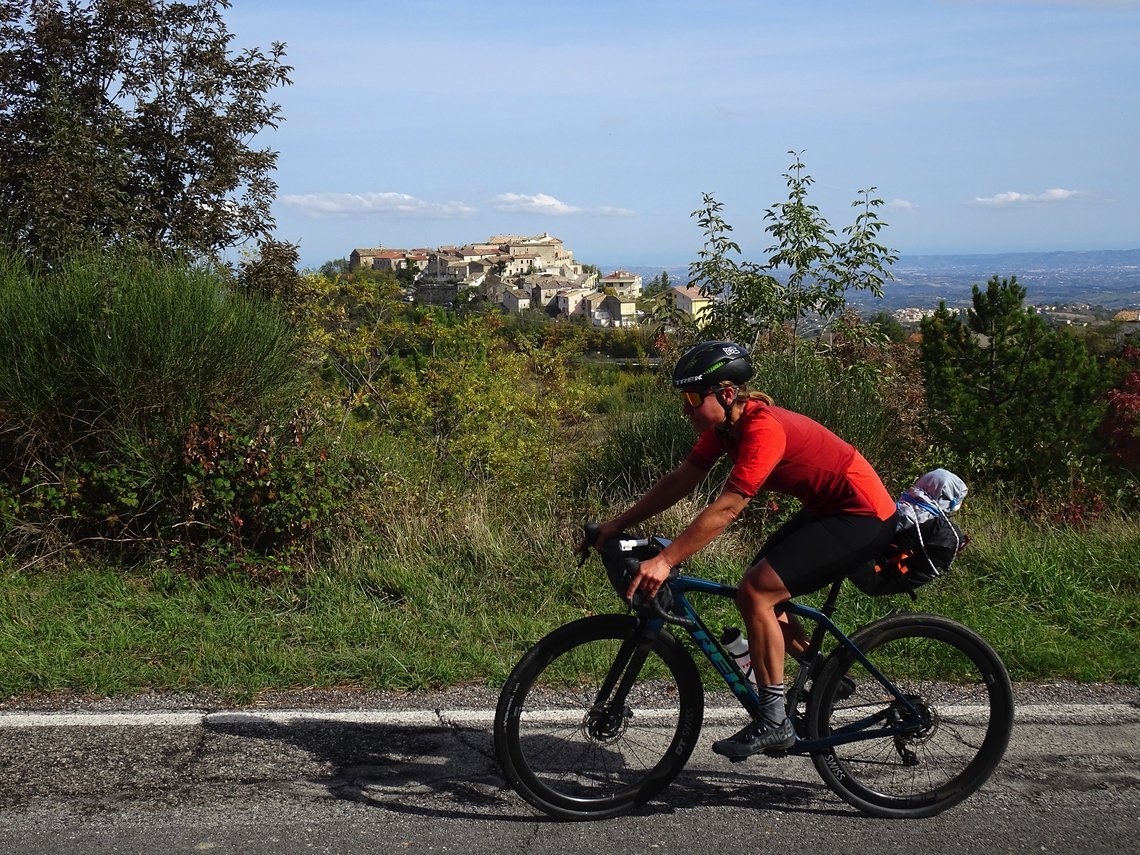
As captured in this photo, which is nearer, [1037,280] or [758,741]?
[758,741]

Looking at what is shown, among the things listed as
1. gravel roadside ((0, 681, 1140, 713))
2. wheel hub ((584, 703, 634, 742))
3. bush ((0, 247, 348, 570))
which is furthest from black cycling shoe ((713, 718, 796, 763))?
bush ((0, 247, 348, 570))

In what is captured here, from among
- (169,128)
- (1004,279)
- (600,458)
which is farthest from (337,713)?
(1004,279)

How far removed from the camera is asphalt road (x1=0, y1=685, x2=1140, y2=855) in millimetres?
3902

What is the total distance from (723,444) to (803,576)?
0.58 m

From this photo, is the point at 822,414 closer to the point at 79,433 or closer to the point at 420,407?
the point at 420,407

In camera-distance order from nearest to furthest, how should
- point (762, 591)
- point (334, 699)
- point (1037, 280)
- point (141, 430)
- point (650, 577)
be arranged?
1. point (650, 577)
2. point (762, 591)
3. point (334, 699)
4. point (141, 430)
5. point (1037, 280)

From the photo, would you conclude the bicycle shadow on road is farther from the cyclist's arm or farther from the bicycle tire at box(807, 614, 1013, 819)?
the cyclist's arm

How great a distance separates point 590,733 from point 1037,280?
3547 cm

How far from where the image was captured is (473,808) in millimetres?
4199

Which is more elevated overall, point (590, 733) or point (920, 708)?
point (920, 708)

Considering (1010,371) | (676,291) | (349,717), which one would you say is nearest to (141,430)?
(349,717)

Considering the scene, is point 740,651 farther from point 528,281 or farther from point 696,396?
point 528,281

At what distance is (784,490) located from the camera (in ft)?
13.8

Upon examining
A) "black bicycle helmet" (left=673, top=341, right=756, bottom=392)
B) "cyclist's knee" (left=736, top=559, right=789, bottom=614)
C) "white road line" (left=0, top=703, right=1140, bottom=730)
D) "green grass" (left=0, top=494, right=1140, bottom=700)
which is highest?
Result: "black bicycle helmet" (left=673, top=341, right=756, bottom=392)
